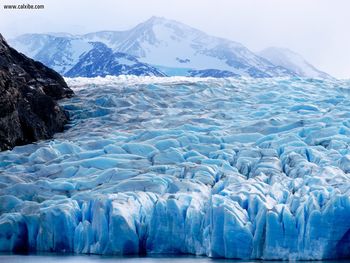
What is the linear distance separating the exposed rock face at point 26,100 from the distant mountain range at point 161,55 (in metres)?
57.6

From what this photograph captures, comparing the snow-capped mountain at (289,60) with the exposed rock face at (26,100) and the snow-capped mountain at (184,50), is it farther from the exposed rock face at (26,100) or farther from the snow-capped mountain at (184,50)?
the exposed rock face at (26,100)

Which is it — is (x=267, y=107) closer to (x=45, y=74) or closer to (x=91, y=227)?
(x=45, y=74)

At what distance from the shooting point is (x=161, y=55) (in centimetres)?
9712

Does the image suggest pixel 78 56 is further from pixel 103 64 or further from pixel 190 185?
pixel 190 185

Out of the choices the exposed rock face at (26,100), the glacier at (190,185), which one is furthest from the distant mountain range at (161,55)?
the glacier at (190,185)

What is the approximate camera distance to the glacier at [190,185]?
13.4m

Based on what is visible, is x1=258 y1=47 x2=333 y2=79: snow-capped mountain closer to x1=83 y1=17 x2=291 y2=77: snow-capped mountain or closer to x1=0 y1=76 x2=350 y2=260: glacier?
x1=83 y1=17 x2=291 y2=77: snow-capped mountain

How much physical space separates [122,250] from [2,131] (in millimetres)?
7180

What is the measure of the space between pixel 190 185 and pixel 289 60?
85071 millimetres

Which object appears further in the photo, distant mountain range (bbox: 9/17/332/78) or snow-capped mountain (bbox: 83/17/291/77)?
snow-capped mountain (bbox: 83/17/291/77)

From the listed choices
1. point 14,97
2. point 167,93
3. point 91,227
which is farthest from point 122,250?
point 167,93

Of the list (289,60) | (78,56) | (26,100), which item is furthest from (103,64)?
(26,100)

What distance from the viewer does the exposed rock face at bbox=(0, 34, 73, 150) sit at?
796 inches

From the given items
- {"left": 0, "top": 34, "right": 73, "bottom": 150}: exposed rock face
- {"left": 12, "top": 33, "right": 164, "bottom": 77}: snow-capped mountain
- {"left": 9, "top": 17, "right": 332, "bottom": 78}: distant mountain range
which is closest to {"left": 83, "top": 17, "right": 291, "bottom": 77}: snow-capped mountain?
{"left": 9, "top": 17, "right": 332, "bottom": 78}: distant mountain range
